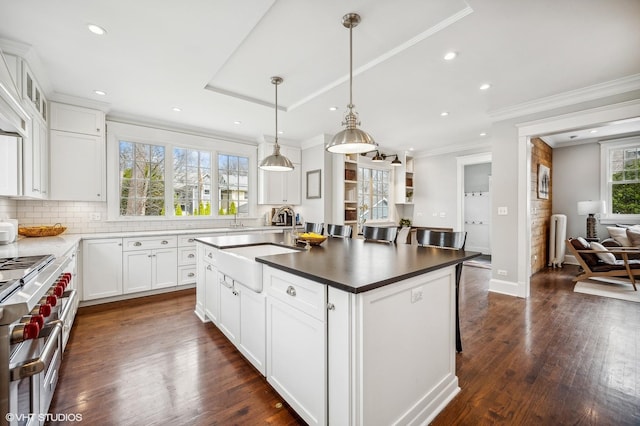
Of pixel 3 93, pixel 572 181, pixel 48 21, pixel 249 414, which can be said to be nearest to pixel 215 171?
pixel 48 21

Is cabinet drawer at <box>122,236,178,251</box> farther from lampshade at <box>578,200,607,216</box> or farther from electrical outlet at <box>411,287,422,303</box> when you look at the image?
lampshade at <box>578,200,607,216</box>

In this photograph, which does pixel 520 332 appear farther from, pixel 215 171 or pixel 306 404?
pixel 215 171

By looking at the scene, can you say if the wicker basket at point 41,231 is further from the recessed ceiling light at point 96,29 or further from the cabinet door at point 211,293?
the recessed ceiling light at point 96,29

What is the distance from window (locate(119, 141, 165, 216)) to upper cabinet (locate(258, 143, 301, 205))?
1685mm

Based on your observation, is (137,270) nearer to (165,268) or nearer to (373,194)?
(165,268)

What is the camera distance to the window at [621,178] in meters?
5.41

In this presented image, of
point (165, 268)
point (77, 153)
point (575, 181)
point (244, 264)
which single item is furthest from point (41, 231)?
point (575, 181)

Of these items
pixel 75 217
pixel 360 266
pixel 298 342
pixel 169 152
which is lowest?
pixel 298 342

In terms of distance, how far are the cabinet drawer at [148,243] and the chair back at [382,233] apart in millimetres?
2854

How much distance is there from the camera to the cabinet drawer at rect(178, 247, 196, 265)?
13.7ft

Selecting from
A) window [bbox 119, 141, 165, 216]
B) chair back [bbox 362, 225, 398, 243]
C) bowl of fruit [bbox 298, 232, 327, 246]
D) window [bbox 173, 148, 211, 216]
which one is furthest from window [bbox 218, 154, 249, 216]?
bowl of fruit [bbox 298, 232, 327, 246]

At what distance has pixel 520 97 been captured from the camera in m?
3.54

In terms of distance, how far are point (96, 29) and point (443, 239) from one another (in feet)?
11.0

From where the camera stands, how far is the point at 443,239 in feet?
8.11
